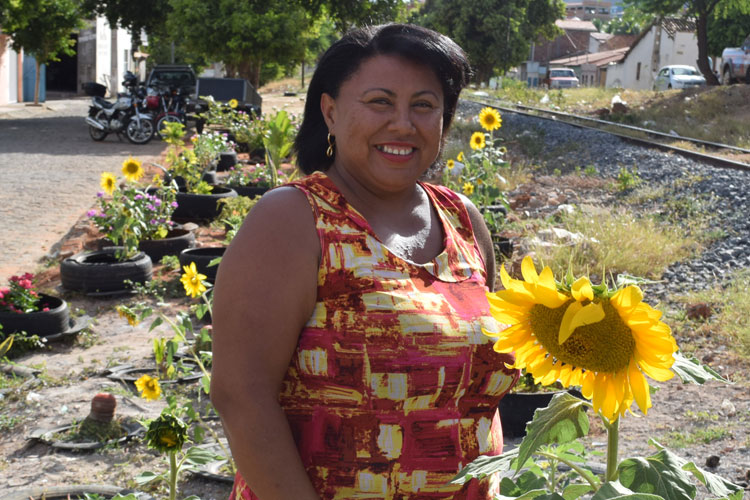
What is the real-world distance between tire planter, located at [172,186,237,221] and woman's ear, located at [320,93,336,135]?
8.36m

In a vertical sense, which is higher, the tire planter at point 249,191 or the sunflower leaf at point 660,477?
the sunflower leaf at point 660,477

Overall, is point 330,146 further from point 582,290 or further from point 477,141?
point 477,141

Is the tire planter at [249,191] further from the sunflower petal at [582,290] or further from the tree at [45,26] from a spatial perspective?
the tree at [45,26]

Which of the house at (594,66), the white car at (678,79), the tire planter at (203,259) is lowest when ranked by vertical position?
the tire planter at (203,259)

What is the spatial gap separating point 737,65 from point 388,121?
2873 centimetres

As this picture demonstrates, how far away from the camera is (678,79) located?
119 feet

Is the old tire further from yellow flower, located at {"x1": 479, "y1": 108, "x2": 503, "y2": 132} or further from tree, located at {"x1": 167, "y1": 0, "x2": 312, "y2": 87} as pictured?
tree, located at {"x1": 167, "y1": 0, "x2": 312, "y2": 87}

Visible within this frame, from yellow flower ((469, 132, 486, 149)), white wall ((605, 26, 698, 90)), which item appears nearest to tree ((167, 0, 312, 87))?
yellow flower ((469, 132, 486, 149))

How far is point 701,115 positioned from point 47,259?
53.8 feet

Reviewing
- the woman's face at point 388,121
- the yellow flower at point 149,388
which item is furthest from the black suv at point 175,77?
the woman's face at point 388,121

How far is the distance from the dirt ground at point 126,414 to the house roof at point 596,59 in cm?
6308

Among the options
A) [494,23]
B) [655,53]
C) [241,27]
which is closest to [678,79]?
[494,23]

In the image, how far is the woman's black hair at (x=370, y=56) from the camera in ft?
6.68

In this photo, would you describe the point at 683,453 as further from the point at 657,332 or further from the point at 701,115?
the point at 701,115
